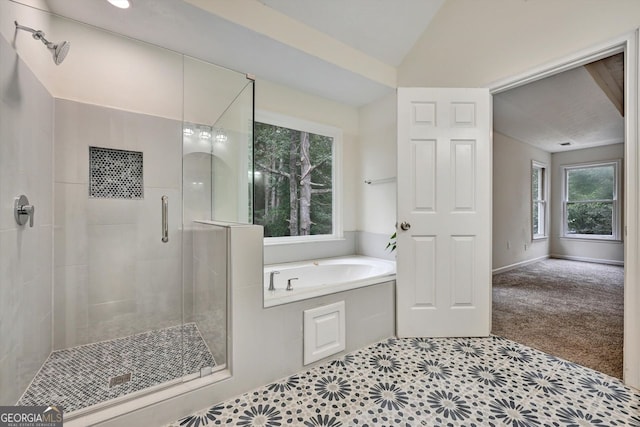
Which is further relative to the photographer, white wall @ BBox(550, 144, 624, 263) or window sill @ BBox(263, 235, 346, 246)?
white wall @ BBox(550, 144, 624, 263)

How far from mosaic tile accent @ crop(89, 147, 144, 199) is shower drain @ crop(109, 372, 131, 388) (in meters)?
1.27

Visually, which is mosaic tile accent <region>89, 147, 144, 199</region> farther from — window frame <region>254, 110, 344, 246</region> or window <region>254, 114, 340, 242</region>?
window frame <region>254, 110, 344, 246</region>

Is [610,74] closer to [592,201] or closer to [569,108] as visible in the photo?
[569,108]

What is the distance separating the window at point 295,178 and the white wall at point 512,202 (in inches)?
114

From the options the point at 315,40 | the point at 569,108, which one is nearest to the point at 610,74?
the point at 569,108

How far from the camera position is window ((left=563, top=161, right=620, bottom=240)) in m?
5.11

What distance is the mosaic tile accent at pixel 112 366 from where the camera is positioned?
1372 mm

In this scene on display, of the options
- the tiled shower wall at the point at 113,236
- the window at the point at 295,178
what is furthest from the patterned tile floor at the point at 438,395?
the window at the point at 295,178

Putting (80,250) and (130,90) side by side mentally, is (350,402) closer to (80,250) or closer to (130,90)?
(80,250)

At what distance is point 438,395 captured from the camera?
1.48 m

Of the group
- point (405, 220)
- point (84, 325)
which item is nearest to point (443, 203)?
point (405, 220)

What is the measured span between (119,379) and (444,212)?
2.42 metres

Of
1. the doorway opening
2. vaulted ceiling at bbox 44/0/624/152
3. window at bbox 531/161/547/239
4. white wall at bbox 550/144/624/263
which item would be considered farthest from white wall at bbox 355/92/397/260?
white wall at bbox 550/144/624/263

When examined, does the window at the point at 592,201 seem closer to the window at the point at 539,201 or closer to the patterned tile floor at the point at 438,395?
the window at the point at 539,201
